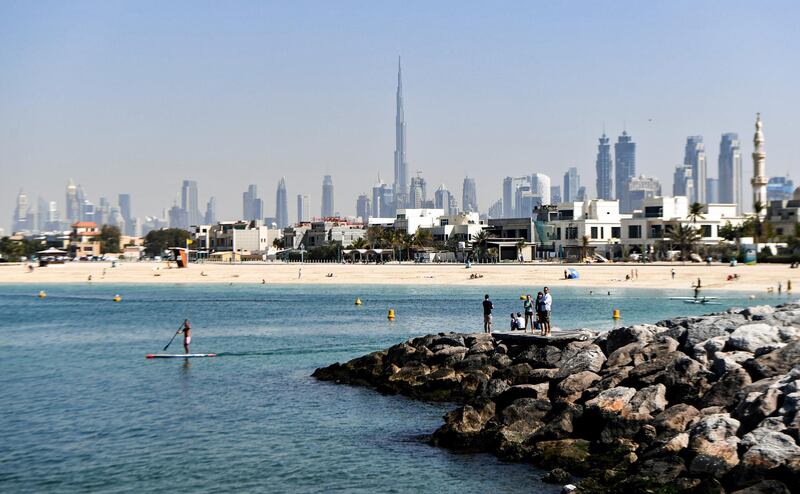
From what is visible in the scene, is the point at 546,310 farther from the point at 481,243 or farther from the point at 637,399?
the point at 481,243

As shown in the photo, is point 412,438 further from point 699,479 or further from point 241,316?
point 241,316

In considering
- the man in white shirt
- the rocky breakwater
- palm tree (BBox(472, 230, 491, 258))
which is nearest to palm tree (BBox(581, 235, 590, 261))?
palm tree (BBox(472, 230, 491, 258))

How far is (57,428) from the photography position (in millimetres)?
26219

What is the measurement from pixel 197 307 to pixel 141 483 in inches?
1994

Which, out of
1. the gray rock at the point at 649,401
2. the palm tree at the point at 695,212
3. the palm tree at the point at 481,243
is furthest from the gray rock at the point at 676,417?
the palm tree at the point at 481,243

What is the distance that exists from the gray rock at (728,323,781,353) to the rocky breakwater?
41mm

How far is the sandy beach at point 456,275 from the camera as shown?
86.2m

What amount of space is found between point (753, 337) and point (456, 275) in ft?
248

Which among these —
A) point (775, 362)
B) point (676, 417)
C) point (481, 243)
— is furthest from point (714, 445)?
point (481, 243)

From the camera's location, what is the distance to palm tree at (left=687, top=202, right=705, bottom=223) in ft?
412

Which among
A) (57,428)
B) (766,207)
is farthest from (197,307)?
(766,207)

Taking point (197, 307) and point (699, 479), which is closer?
point (699, 479)

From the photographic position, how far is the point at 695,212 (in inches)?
4995

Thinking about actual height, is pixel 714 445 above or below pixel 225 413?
above
